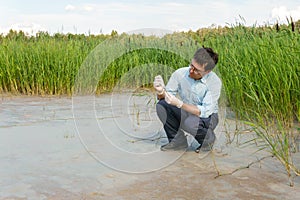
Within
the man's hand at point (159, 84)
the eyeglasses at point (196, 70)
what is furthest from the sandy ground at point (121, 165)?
the eyeglasses at point (196, 70)

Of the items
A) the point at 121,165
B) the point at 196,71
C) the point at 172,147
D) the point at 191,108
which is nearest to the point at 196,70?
the point at 196,71

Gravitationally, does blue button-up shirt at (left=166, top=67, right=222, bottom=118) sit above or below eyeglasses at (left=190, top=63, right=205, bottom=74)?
below

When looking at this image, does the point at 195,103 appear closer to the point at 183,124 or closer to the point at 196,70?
the point at 183,124

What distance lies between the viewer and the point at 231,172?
2.47 metres

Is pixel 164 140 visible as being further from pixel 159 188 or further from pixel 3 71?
pixel 3 71

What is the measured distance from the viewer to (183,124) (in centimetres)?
306

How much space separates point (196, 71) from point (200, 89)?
167 millimetres

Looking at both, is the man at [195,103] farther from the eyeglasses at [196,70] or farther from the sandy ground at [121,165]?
the sandy ground at [121,165]

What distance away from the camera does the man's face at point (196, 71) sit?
9.12ft

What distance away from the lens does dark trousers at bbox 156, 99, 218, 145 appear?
2.98 m

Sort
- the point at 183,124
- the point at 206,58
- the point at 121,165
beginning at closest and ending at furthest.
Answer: the point at 121,165
the point at 206,58
the point at 183,124

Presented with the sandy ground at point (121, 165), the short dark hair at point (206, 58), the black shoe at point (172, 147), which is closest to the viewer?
the sandy ground at point (121, 165)

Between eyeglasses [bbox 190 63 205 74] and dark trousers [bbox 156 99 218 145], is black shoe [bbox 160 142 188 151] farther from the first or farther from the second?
eyeglasses [bbox 190 63 205 74]

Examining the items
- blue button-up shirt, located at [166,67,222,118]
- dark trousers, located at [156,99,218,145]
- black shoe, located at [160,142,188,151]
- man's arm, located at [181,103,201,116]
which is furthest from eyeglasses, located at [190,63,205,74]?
black shoe, located at [160,142,188,151]
